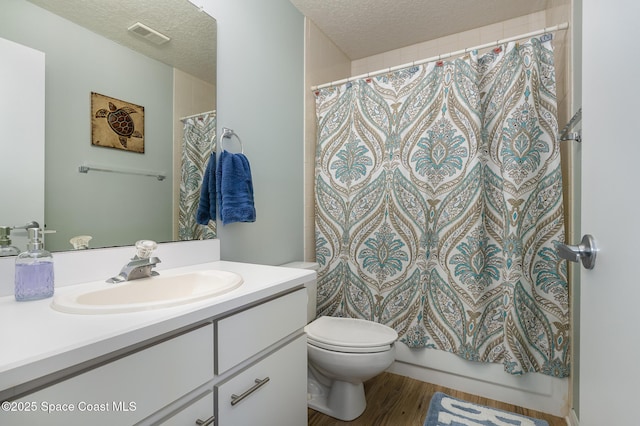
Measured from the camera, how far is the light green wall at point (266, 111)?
1526 mm

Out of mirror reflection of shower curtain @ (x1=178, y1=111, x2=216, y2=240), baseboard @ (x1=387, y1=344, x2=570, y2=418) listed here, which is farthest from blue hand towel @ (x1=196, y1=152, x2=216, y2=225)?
baseboard @ (x1=387, y1=344, x2=570, y2=418)

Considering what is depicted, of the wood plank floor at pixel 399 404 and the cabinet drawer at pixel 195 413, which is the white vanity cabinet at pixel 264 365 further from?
the wood plank floor at pixel 399 404

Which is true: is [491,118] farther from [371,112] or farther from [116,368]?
[116,368]

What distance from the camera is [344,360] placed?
4.61ft

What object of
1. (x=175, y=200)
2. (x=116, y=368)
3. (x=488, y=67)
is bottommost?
(x=116, y=368)

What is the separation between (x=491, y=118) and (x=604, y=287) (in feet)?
4.47

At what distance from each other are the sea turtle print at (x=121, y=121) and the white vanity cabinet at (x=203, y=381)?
81cm

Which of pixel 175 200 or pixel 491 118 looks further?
pixel 491 118

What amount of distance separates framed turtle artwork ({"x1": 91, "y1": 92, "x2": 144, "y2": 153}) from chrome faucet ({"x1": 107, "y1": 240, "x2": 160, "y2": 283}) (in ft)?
1.26

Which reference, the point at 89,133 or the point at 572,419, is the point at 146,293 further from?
the point at 572,419

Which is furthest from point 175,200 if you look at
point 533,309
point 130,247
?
point 533,309

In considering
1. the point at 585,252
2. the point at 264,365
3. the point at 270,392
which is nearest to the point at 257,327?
the point at 264,365

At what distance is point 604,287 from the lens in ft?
1.77

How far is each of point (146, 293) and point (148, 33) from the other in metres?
1.01
